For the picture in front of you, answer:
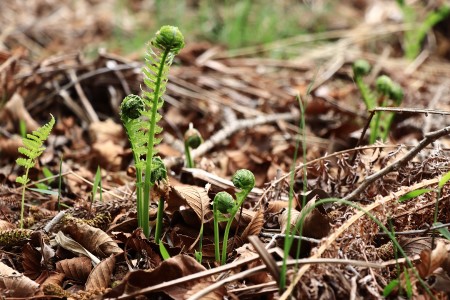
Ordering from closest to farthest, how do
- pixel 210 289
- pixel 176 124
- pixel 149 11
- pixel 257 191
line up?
pixel 210 289 < pixel 257 191 < pixel 176 124 < pixel 149 11

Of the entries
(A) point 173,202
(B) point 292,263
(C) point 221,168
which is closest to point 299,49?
(C) point 221,168

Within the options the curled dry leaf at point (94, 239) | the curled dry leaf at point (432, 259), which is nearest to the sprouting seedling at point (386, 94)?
the curled dry leaf at point (432, 259)

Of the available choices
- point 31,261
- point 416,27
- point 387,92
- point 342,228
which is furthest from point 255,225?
point 416,27

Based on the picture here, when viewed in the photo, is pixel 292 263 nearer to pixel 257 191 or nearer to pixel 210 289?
pixel 210 289

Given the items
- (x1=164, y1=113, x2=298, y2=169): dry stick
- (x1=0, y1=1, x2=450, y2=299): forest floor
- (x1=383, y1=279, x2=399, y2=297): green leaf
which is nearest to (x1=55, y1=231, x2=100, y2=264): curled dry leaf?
(x1=0, y1=1, x2=450, y2=299): forest floor

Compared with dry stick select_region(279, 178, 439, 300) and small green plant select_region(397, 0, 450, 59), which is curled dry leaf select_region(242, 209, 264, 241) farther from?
small green plant select_region(397, 0, 450, 59)

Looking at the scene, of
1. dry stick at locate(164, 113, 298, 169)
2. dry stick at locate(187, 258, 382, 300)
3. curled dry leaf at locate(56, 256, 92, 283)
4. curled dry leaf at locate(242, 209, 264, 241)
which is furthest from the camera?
dry stick at locate(164, 113, 298, 169)
